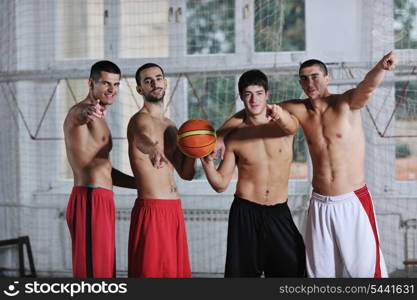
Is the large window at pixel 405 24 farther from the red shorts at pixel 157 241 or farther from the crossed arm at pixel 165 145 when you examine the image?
the red shorts at pixel 157 241

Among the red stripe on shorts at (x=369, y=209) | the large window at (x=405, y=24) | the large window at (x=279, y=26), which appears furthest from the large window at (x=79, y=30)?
the red stripe on shorts at (x=369, y=209)

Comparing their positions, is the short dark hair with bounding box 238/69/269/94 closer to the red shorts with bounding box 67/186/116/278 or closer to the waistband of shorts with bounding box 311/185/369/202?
the waistband of shorts with bounding box 311/185/369/202

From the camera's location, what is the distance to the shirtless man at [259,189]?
291 centimetres

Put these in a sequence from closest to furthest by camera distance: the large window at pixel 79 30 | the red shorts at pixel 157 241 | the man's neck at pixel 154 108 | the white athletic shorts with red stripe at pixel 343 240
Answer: the white athletic shorts with red stripe at pixel 343 240 → the red shorts at pixel 157 241 → the man's neck at pixel 154 108 → the large window at pixel 79 30

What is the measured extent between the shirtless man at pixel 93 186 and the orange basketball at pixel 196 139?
48cm

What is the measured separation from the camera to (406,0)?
4148 mm

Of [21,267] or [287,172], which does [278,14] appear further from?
[21,267]

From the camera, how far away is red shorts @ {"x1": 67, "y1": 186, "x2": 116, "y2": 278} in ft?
10.0

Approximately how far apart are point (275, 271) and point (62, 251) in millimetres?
2216

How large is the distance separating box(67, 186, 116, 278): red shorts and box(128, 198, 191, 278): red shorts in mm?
120

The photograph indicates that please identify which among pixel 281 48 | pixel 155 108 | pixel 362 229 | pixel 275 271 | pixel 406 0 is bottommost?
pixel 275 271

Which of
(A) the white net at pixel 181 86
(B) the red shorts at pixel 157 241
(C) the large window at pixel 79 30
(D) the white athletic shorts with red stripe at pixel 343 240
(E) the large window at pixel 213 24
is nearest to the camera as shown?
(D) the white athletic shorts with red stripe at pixel 343 240

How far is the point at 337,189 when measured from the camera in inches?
116

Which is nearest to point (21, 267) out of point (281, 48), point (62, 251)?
point (62, 251)
